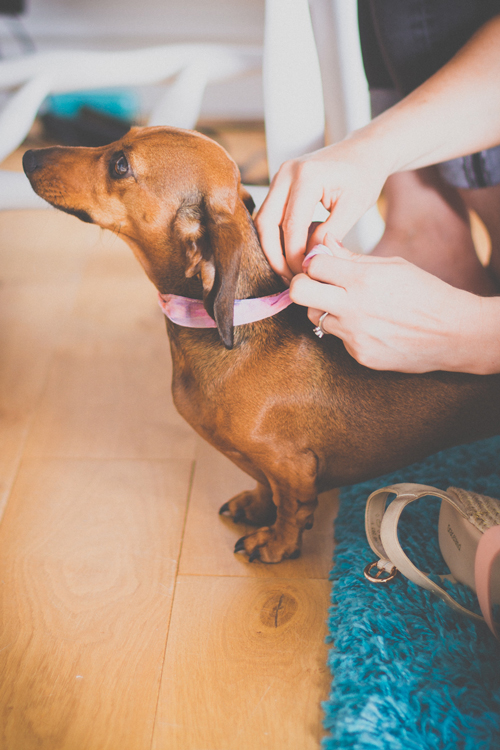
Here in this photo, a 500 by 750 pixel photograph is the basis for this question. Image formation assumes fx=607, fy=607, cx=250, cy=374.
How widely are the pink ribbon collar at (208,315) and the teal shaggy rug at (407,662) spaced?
62 cm

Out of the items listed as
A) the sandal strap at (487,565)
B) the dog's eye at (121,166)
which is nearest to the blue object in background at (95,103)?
the dog's eye at (121,166)

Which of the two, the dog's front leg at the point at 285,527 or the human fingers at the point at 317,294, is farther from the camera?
the dog's front leg at the point at 285,527

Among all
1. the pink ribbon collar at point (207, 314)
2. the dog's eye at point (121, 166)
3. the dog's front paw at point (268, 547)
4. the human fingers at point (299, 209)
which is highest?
the dog's eye at point (121, 166)

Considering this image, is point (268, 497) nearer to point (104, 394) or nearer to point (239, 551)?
point (239, 551)

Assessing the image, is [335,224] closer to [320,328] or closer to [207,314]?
[320,328]

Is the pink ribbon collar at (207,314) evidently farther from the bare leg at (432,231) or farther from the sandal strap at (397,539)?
the bare leg at (432,231)

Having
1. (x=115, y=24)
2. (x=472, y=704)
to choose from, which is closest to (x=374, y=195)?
(x=472, y=704)

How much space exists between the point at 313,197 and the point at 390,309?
263 millimetres

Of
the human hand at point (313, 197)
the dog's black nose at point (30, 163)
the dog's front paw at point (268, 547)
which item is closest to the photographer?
the human hand at point (313, 197)

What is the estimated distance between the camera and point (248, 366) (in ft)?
4.26

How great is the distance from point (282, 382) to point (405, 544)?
511 millimetres

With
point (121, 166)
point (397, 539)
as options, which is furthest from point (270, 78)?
point (397, 539)

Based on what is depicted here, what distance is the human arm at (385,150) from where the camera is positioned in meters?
1.20

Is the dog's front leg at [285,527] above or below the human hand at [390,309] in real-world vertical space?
below
